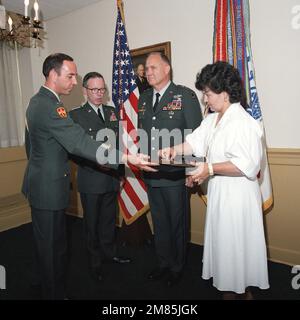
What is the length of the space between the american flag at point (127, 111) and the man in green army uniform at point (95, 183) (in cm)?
35

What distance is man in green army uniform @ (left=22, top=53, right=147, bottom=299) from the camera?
187 cm

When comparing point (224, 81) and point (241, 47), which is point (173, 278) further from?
point (241, 47)

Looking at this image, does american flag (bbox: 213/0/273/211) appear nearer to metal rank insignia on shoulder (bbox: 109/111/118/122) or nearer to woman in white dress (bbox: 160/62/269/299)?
woman in white dress (bbox: 160/62/269/299)

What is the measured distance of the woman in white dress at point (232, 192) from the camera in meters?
1.76

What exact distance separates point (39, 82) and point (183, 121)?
9.40 feet

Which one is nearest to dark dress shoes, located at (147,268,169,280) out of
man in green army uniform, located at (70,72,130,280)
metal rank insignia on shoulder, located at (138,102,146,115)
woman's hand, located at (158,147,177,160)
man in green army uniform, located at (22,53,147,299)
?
man in green army uniform, located at (70,72,130,280)

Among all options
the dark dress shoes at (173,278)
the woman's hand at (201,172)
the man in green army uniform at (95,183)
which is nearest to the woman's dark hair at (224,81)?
the woman's hand at (201,172)

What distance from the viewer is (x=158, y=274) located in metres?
2.49

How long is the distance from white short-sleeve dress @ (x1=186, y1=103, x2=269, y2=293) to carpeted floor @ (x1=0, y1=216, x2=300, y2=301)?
491mm

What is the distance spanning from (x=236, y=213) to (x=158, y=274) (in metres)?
1.06

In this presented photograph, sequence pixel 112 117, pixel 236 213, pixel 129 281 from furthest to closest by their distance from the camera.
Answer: pixel 112 117, pixel 129 281, pixel 236 213

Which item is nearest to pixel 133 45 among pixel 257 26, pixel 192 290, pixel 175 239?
pixel 257 26

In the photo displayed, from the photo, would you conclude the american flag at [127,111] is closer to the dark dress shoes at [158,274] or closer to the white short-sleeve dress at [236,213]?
the dark dress shoes at [158,274]

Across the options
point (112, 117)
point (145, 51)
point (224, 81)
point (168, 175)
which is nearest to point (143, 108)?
point (112, 117)
